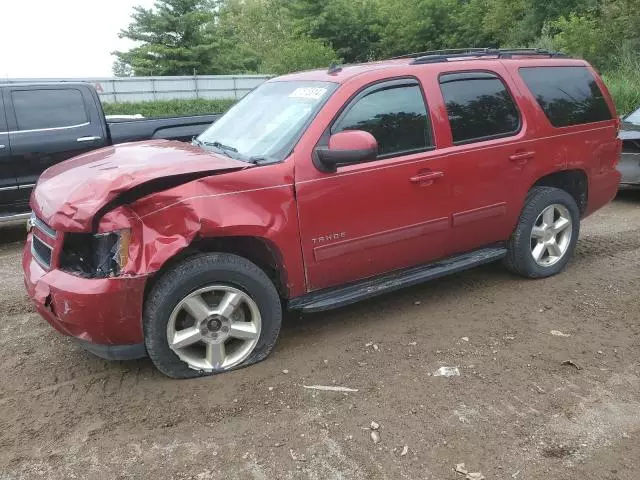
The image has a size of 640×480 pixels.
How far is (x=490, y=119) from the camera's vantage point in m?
4.51

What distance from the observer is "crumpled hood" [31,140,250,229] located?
10.3ft

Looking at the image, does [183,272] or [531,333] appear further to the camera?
[531,333]

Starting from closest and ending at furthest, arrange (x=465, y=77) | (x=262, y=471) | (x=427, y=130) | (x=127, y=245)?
(x=262, y=471) < (x=127, y=245) < (x=427, y=130) < (x=465, y=77)

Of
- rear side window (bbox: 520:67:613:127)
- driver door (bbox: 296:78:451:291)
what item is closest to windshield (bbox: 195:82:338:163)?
driver door (bbox: 296:78:451:291)

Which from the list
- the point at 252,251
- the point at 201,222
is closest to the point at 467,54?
the point at 252,251

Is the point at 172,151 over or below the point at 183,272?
over

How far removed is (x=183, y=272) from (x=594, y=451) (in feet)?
7.54

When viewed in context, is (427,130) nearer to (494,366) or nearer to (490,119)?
(490,119)

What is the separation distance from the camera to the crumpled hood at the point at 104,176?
314 centimetres

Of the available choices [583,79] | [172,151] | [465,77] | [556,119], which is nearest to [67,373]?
[172,151]

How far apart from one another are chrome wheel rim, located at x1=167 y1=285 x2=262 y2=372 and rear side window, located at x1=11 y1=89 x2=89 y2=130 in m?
4.73

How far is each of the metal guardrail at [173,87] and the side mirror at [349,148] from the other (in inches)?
894

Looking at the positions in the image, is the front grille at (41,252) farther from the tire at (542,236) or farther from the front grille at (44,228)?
the tire at (542,236)

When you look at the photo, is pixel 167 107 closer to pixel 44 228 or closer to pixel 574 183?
pixel 574 183
